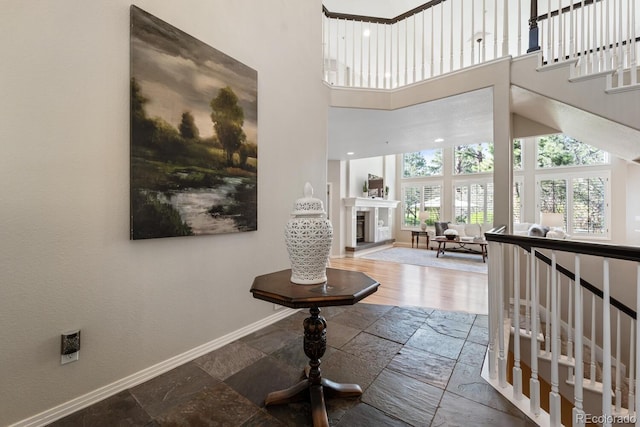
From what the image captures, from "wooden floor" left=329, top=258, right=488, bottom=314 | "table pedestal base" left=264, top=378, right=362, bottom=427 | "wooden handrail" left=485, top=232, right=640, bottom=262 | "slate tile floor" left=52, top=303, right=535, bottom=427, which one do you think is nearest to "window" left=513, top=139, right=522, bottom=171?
"wooden floor" left=329, top=258, right=488, bottom=314

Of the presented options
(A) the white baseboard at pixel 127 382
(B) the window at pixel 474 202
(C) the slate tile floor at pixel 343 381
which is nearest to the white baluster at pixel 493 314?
(C) the slate tile floor at pixel 343 381

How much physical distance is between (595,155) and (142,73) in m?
8.79

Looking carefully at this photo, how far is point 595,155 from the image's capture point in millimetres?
6188

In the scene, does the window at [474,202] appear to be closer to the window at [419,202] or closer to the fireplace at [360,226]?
the window at [419,202]

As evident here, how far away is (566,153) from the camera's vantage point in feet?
21.6

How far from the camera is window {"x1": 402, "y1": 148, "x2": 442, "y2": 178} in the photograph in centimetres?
862

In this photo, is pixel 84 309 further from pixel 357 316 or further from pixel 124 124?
pixel 357 316

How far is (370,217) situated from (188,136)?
6681 mm

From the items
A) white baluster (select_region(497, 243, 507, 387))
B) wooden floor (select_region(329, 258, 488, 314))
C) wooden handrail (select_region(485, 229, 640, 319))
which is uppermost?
wooden handrail (select_region(485, 229, 640, 319))

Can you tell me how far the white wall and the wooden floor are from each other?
225 centimetres

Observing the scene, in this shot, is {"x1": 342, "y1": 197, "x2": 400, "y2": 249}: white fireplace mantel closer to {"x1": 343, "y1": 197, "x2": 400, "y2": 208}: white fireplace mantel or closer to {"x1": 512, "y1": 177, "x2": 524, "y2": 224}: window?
{"x1": 343, "y1": 197, "x2": 400, "y2": 208}: white fireplace mantel

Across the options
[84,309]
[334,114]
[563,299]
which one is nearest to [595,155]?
[563,299]

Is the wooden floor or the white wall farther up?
the white wall

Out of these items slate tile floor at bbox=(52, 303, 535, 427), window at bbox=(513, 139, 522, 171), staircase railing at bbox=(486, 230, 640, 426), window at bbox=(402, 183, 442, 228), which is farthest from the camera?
window at bbox=(402, 183, 442, 228)
